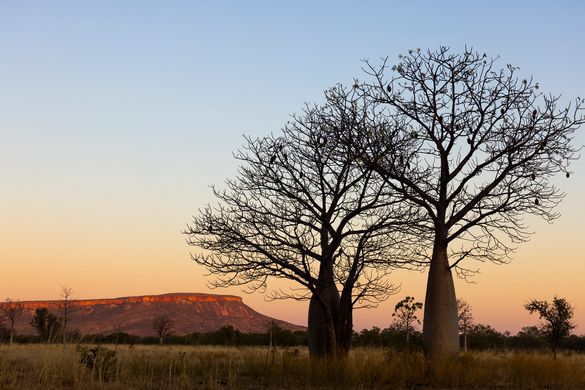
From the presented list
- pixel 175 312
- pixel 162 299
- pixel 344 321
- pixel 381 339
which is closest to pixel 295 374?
pixel 344 321

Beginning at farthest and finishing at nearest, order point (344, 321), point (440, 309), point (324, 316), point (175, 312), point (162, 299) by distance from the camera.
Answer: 1. point (162, 299)
2. point (175, 312)
3. point (344, 321)
4. point (324, 316)
5. point (440, 309)

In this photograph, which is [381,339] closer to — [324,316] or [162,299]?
[324,316]

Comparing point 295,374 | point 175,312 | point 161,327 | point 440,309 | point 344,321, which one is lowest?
point 295,374

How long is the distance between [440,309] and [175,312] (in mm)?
89050

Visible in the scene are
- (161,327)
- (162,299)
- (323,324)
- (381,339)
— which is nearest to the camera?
(323,324)

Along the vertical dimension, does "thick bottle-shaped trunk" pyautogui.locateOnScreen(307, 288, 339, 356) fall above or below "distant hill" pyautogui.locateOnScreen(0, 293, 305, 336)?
below

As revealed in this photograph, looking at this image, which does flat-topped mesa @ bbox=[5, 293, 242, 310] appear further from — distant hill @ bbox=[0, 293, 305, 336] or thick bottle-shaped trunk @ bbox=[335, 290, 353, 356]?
thick bottle-shaped trunk @ bbox=[335, 290, 353, 356]

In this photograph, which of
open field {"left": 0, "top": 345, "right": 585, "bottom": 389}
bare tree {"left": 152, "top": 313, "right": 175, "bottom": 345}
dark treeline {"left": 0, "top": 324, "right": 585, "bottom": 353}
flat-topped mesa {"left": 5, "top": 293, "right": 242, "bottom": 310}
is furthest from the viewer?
flat-topped mesa {"left": 5, "top": 293, "right": 242, "bottom": 310}

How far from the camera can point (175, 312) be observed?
98250mm

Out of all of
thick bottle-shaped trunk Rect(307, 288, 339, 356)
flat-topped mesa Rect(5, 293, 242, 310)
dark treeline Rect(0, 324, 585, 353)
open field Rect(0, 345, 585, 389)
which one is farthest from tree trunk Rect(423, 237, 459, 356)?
flat-topped mesa Rect(5, 293, 242, 310)

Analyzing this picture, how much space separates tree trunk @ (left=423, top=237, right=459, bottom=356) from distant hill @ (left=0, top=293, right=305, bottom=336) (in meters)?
79.7

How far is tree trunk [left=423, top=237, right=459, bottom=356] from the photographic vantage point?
40.8 feet

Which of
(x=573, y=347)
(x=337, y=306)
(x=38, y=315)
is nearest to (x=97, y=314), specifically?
(x=38, y=315)

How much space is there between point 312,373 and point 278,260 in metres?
2.44
